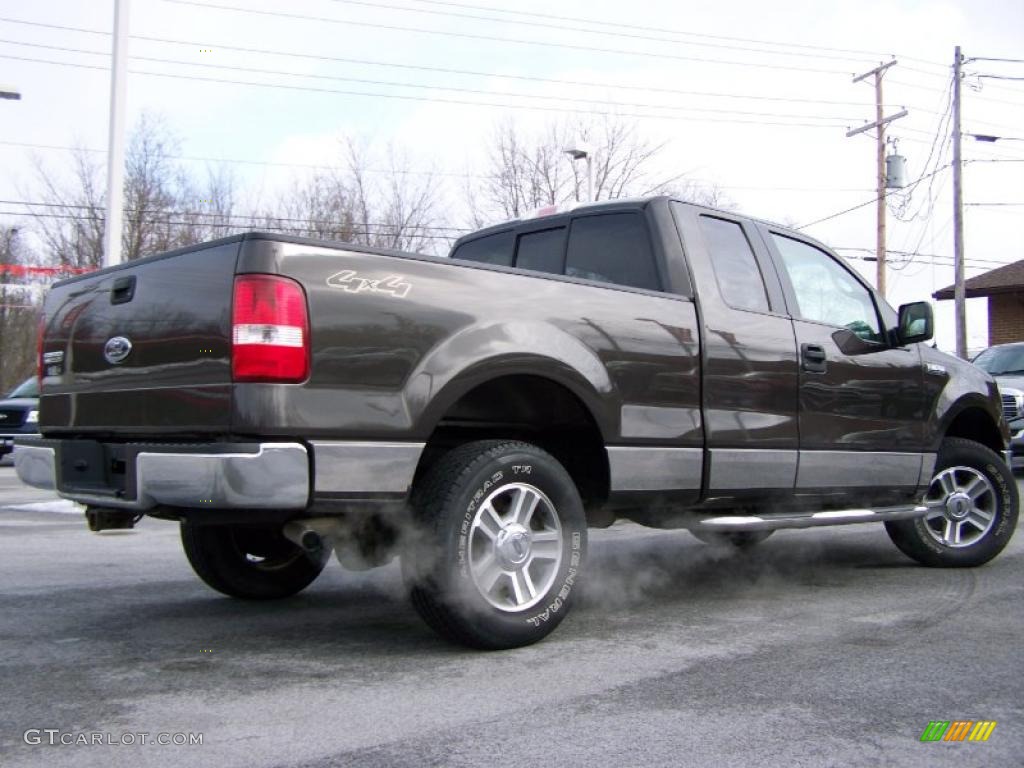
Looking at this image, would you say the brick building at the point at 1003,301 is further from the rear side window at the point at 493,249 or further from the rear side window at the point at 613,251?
the rear side window at the point at 613,251

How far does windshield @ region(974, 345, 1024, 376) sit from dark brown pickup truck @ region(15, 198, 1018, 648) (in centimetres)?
894

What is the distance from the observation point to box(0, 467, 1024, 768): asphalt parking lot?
293 centimetres

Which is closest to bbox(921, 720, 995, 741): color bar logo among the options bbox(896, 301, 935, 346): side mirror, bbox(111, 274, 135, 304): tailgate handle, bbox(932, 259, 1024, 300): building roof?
bbox(896, 301, 935, 346): side mirror

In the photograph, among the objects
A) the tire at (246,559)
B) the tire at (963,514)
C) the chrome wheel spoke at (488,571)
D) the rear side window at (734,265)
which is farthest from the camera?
the tire at (963,514)

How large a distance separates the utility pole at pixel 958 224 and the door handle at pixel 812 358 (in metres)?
22.0

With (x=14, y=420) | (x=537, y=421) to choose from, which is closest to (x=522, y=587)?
(x=537, y=421)

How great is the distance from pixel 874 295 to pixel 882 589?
177 centimetres

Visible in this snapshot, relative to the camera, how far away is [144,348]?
12.7 feet

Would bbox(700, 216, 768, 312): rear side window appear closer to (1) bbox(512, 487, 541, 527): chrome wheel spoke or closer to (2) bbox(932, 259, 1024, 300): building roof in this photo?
(1) bbox(512, 487, 541, 527): chrome wheel spoke

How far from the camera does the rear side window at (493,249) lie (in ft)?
19.4

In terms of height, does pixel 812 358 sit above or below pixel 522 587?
above

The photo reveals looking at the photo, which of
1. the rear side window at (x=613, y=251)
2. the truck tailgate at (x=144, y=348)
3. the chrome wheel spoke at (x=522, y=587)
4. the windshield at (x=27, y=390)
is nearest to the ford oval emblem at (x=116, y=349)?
the truck tailgate at (x=144, y=348)

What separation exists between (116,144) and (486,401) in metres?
9.64

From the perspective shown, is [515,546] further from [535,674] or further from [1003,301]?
[1003,301]
